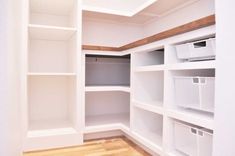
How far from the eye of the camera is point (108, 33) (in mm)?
2062

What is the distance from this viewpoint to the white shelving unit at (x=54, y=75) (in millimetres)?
1519

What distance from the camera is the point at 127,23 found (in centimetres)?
212

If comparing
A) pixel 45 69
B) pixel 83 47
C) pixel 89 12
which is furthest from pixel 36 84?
pixel 89 12

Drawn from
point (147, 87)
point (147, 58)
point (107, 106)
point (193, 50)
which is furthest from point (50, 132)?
point (193, 50)

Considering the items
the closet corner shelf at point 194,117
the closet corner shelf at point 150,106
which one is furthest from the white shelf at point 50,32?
the closet corner shelf at point 194,117

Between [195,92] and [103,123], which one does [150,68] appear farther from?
[103,123]

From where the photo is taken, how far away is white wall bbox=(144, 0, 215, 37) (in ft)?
4.79

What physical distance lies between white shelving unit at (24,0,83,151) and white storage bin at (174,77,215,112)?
813 millimetres

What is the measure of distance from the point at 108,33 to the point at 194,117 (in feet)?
4.61

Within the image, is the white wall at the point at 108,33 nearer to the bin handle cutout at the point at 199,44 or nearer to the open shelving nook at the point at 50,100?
the open shelving nook at the point at 50,100

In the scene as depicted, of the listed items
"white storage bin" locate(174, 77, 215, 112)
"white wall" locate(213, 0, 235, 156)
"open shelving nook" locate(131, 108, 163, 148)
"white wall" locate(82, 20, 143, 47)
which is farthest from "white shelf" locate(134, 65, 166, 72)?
"white wall" locate(82, 20, 143, 47)

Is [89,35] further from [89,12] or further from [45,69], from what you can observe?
[45,69]

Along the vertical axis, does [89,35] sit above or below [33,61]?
above

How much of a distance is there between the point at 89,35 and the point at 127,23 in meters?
0.46
